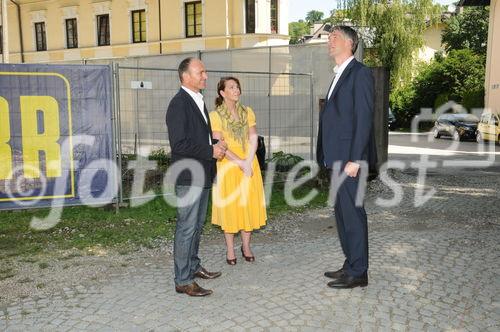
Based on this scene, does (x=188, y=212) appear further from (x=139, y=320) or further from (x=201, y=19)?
(x=201, y=19)

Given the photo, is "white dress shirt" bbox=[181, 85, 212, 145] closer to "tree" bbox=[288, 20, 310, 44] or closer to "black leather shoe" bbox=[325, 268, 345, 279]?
"black leather shoe" bbox=[325, 268, 345, 279]

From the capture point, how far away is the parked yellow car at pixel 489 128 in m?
20.4

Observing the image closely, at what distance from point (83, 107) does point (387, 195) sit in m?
5.34

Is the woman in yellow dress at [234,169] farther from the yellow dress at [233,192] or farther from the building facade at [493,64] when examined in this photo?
the building facade at [493,64]

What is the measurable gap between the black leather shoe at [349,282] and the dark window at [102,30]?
3330cm

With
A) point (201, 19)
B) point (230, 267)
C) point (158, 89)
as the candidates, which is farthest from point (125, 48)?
point (230, 267)

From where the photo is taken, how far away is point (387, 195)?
9.06m

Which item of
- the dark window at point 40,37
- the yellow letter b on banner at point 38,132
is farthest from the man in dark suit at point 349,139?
the dark window at point 40,37

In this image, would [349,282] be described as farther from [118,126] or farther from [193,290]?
[118,126]

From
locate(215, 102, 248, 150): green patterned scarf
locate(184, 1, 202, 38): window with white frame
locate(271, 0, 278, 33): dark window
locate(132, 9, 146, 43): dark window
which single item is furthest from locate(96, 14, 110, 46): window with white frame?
locate(215, 102, 248, 150): green patterned scarf

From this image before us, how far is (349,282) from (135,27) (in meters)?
31.8

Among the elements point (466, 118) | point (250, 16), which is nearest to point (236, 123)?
point (466, 118)

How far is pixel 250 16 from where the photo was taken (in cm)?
2903

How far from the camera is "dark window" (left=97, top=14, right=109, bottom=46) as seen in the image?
34.8 meters
